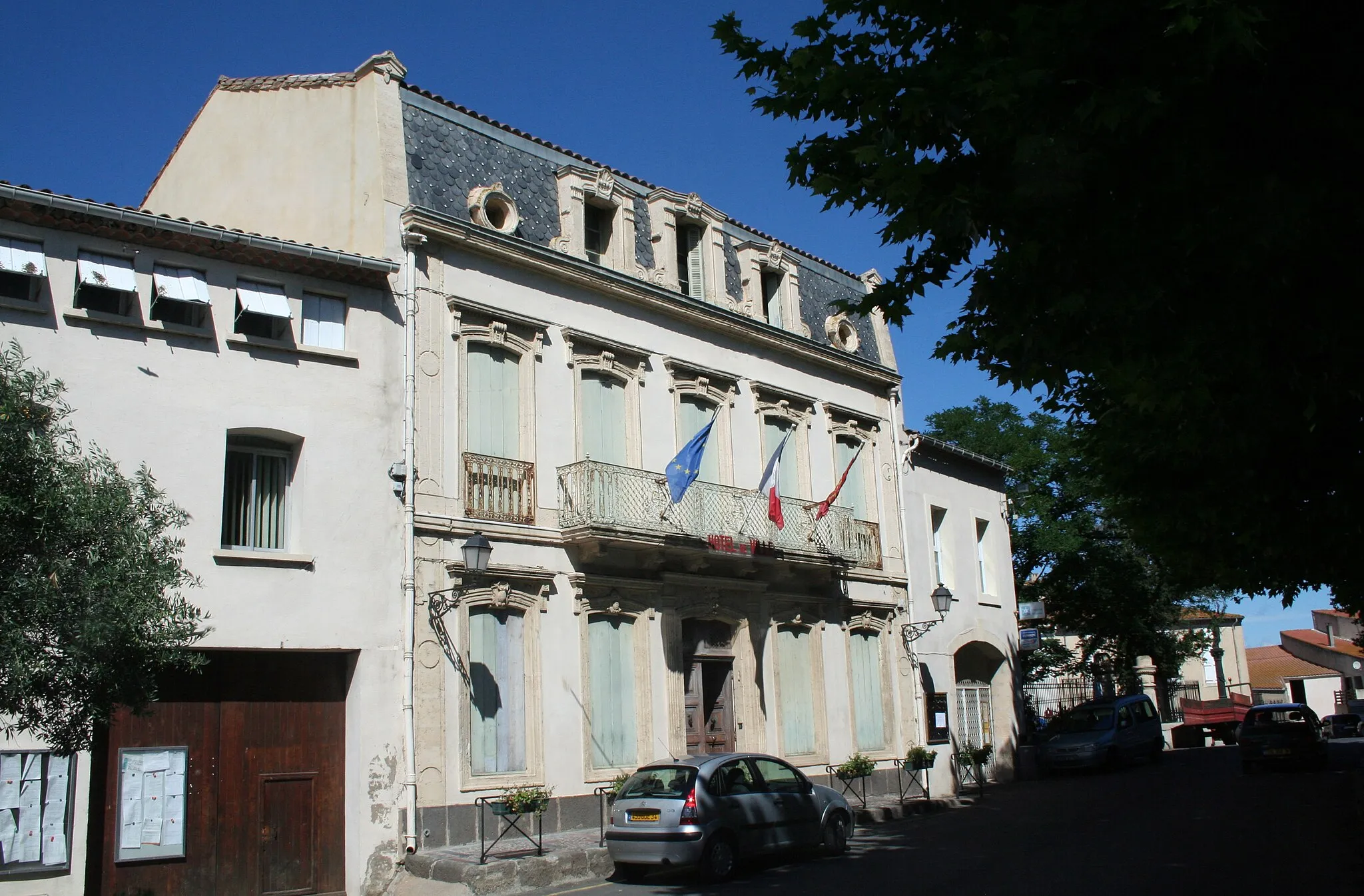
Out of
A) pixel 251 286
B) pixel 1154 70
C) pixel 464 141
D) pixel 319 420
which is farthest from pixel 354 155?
pixel 1154 70

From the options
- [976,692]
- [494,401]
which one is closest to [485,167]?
[494,401]

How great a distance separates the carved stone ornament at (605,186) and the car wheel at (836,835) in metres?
10.5

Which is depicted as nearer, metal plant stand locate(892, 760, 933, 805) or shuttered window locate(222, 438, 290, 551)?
shuttered window locate(222, 438, 290, 551)

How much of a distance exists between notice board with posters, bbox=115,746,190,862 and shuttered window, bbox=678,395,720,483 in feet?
31.9

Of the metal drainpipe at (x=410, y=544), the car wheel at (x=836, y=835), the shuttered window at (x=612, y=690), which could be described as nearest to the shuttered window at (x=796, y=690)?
the shuttered window at (x=612, y=690)

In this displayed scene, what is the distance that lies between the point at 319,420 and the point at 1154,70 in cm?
1143

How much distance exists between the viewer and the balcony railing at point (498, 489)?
16.3 metres

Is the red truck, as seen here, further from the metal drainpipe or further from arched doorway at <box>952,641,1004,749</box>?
the metal drainpipe

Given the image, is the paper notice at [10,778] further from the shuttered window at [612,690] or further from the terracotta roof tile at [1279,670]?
the terracotta roof tile at [1279,670]

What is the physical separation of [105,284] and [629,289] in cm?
823

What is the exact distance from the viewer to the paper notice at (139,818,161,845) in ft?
42.6

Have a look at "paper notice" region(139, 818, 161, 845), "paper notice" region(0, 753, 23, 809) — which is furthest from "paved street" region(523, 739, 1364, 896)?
"paper notice" region(0, 753, 23, 809)

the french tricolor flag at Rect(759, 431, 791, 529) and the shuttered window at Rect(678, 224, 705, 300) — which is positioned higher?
the shuttered window at Rect(678, 224, 705, 300)

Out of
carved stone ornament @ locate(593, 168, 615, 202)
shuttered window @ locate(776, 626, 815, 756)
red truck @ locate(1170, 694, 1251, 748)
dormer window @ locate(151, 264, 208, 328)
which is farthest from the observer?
red truck @ locate(1170, 694, 1251, 748)
